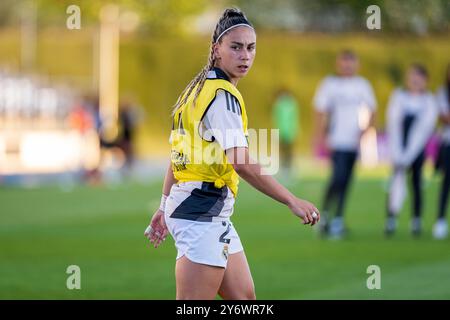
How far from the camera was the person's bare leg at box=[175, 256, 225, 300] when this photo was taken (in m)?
6.52

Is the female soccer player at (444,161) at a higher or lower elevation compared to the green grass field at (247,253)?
higher

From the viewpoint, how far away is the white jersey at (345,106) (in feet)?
50.6

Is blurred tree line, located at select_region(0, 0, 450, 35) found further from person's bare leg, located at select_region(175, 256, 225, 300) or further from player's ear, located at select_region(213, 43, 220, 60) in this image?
person's bare leg, located at select_region(175, 256, 225, 300)

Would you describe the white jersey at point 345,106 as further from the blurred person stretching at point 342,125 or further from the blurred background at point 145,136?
the blurred background at point 145,136

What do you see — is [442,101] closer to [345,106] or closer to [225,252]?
[345,106]

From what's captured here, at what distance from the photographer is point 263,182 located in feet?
21.0

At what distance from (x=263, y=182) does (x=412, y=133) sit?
31.7 feet

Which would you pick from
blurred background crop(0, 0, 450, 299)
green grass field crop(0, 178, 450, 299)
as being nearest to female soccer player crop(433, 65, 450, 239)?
green grass field crop(0, 178, 450, 299)

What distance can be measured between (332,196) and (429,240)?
147 cm

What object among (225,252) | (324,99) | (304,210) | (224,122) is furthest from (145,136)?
(304,210)

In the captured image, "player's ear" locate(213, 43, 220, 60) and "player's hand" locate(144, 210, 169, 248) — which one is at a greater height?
"player's ear" locate(213, 43, 220, 60)

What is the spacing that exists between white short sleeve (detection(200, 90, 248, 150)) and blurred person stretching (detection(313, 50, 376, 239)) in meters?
9.02

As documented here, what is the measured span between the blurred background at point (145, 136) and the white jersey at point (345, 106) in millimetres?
1411

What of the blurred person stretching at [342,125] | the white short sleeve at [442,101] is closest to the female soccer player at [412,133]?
the white short sleeve at [442,101]
